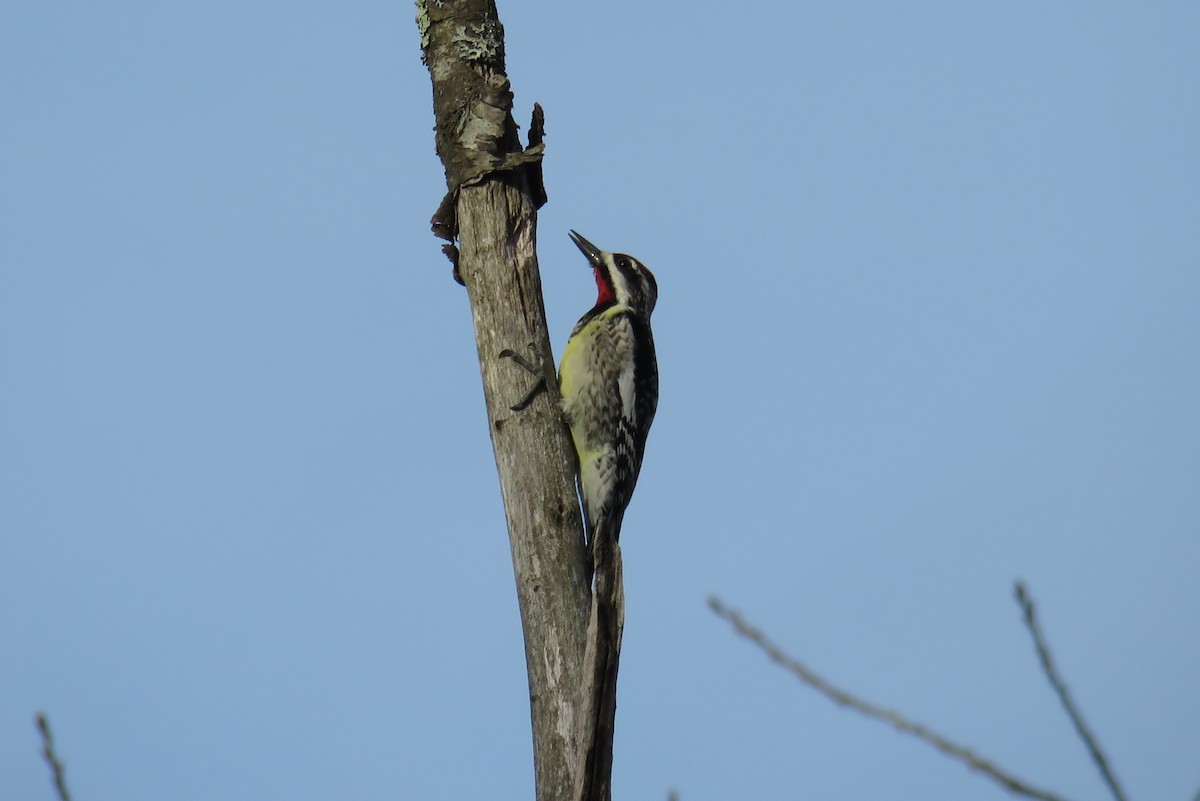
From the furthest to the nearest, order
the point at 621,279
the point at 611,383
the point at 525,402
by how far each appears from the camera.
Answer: the point at 621,279 < the point at 611,383 < the point at 525,402

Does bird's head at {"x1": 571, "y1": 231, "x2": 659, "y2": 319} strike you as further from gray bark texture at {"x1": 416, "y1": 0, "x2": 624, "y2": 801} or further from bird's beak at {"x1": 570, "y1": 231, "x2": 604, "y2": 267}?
Result: gray bark texture at {"x1": 416, "y1": 0, "x2": 624, "y2": 801}

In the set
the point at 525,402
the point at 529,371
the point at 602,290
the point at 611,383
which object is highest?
the point at 602,290

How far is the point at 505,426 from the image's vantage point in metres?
4.43

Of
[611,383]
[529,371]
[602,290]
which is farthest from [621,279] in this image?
[529,371]

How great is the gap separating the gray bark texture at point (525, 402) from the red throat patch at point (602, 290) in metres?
1.26

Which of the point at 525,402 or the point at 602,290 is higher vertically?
the point at 602,290

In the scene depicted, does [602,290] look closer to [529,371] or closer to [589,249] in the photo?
[589,249]

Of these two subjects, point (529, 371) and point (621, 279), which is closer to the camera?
point (529, 371)

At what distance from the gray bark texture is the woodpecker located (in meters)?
0.30

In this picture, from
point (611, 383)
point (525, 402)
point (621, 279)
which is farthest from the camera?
point (621, 279)

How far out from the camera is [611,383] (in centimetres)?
538

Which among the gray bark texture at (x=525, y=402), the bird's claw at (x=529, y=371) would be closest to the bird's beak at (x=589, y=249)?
the gray bark texture at (x=525, y=402)

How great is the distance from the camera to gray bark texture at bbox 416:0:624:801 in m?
3.70

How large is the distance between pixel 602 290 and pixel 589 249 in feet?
0.72
